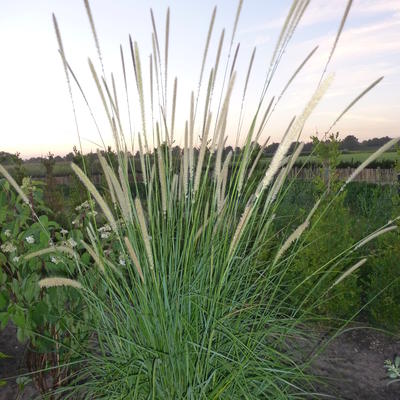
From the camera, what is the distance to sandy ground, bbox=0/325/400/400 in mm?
3400

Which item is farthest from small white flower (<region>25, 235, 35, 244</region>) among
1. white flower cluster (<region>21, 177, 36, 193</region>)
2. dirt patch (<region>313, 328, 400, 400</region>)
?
dirt patch (<region>313, 328, 400, 400</region>)

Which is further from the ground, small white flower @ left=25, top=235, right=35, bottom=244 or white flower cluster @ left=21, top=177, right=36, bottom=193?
white flower cluster @ left=21, top=177, right=36, bottom=193

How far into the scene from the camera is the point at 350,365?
394 cm

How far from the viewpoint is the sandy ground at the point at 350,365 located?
11.2 feet

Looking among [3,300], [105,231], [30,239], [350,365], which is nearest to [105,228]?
[105,231]

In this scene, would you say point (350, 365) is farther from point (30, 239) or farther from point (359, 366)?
point (30, 239)

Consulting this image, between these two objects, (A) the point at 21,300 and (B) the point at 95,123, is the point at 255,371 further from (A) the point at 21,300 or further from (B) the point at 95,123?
(A) the point at 21,300

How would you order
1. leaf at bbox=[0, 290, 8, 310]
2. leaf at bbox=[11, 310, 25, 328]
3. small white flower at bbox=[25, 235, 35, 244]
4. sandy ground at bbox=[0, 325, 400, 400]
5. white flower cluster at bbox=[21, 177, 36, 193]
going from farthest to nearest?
sandy ground at bbox=[0, 325, 400, 400] < white flower cluster at bbox=[21, 177, 36, 193] < small white flower at bbox=[25, 235, 35, 244] < leaf at bbox=[0, 290, 8, 310] < leaf at bbox=[11, 310, 25, 328]

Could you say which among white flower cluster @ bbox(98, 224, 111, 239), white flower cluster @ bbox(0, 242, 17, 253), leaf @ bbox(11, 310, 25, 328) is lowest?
leaf @ bbox(11, 310, 25, 328)

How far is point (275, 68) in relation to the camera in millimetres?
→ 2105

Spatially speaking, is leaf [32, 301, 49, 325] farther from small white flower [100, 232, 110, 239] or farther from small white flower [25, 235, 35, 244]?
small white flower [100, 232, 110, 239]

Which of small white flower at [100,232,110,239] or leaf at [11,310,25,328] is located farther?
small white flower at [100,232,110,239]

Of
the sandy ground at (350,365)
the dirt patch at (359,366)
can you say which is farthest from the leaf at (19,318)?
the dirt patch at (359,366)

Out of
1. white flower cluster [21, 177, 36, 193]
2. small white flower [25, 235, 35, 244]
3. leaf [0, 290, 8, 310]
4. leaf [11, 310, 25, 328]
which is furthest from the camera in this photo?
white flower cluster [21, 177, 36, 193]
